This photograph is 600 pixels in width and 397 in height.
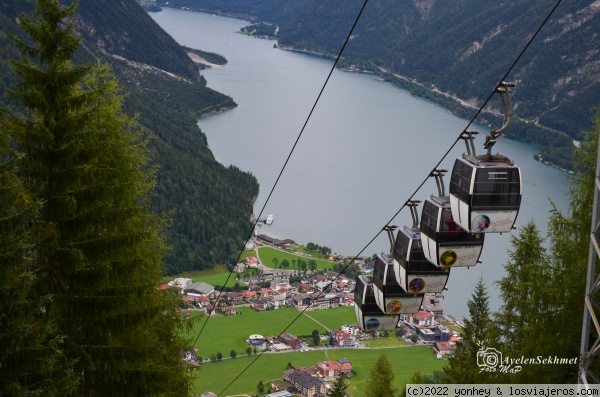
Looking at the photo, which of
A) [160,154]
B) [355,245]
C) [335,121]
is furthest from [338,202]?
[335,121]

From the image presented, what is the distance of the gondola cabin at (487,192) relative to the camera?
5.63 meters

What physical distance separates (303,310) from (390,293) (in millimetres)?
21433

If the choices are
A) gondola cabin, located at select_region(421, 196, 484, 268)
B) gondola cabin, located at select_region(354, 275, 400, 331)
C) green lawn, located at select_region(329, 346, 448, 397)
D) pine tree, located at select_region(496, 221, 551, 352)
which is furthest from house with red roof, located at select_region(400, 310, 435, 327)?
gondola cabin, located at select_region(421, 196, 484, 268)

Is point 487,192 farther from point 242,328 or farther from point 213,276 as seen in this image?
point 213,276

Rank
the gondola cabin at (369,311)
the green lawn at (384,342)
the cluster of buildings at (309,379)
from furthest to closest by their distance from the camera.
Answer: the green lawn at (384,342), the cluster of buildings at (309,379), the gondola cabin at (369,311)

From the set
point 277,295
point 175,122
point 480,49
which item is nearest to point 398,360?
point 277,295

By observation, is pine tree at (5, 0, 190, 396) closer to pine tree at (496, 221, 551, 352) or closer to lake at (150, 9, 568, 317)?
pine tree at (496, 221, 551, 352)

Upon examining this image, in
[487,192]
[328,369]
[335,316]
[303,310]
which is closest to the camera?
[487,192]

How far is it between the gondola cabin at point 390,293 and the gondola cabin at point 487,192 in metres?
1.29

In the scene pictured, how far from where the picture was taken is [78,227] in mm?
5117

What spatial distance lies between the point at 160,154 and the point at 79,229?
4654cm

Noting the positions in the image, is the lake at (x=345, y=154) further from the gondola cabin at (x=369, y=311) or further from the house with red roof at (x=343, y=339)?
the gondola cabin at (x=369, y=311)
